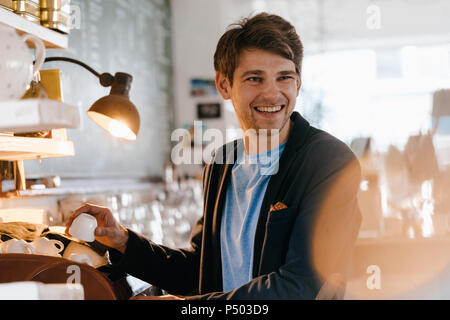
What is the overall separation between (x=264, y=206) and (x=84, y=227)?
0.43 m

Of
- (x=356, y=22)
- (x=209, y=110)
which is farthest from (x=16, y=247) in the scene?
(x=356, y=22)

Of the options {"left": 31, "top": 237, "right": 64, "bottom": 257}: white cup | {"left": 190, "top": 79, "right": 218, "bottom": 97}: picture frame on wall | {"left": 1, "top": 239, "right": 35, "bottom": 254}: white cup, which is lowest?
{"left": 31, "top": 237, "right": 64, "bottom": 257}: white cup

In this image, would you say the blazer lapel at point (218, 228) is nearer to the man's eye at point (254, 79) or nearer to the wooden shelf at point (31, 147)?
the man's eye at point (254, 79)

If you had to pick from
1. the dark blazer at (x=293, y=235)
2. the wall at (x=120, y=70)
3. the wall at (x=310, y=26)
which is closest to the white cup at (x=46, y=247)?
the dark blazer at (x=293, y=235)

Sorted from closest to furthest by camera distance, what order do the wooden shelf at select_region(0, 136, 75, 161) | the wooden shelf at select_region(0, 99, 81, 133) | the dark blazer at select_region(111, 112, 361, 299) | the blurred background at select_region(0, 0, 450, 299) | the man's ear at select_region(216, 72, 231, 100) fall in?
1. the wooden shelf at select_region(0, 99, 81, 133)
2. the dark blazer at select_region(111, 112, 361, 299)
3. the wooden shelf at select_region(0, 136, 75, 161)
4. the man's ear at select_region(216, 72, 231, 100)
5. the blurred background at select_region(0, 0, 450, 299)

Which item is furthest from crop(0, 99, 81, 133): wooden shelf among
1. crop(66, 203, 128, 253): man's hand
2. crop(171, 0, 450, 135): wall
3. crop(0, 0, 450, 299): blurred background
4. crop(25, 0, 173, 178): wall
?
crop(171, 0, 450, 135): wall

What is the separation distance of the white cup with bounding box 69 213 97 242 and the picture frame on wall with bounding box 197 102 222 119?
10.6 feet

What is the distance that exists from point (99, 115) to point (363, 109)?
4049 mm

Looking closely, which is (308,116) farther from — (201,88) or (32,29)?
(32,29)

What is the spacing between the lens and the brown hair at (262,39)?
132 cm

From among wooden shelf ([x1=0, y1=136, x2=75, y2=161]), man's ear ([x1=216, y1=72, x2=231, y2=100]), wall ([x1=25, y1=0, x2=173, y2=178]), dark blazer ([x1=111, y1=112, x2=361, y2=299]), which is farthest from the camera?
wall ([x1=25, y1=0, x2=173, y2=178])

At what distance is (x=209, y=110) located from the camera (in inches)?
171

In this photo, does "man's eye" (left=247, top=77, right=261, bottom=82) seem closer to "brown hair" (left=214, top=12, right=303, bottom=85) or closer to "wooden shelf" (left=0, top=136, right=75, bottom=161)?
"brown hair" (left=214, top=12, right=303, bottom=85)

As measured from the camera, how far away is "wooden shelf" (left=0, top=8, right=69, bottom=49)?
3.98ft
